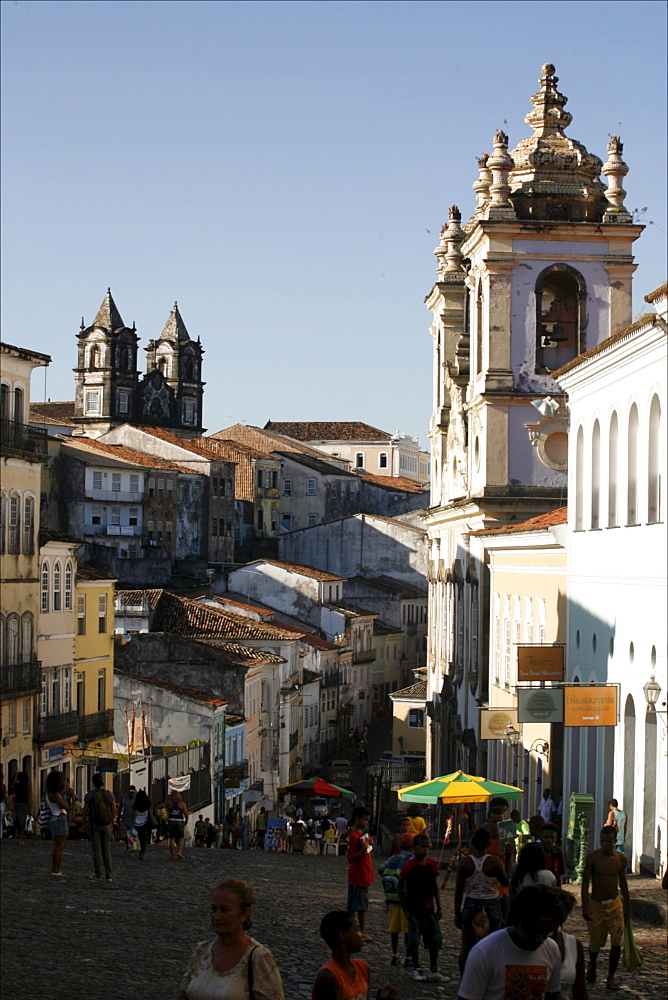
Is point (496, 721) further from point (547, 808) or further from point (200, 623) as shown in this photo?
point (200, 623)

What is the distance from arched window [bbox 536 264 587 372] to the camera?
41.9 metres

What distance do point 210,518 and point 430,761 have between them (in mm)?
54684

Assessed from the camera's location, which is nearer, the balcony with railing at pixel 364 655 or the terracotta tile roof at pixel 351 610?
the terracotta tile roof at pixel 351 610

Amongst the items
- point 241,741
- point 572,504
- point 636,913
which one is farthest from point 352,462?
point 636,913

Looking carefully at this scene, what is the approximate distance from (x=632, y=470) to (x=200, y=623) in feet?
143

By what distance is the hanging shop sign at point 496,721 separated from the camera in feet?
102

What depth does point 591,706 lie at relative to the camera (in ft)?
77.5

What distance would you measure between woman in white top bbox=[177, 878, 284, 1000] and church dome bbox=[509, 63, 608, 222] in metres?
35.7

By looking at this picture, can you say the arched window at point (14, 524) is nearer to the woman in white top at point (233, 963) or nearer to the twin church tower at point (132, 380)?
the woman in white top at point (233, 963)

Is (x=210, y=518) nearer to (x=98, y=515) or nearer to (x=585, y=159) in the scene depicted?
(x=98, y=515)

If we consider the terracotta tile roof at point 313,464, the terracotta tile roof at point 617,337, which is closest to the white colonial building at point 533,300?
the terracotta tile roof at point 617,337

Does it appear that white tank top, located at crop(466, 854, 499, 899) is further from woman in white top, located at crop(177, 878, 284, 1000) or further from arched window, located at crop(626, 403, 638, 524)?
arched window, located at crop(626, 403, 638, 524)

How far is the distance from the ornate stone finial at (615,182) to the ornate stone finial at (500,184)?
228 centimetres

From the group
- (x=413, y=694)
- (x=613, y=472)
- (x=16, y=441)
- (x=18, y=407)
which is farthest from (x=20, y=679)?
(x=413, y=694)
